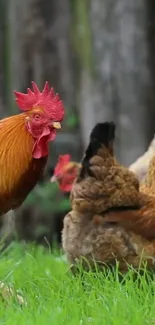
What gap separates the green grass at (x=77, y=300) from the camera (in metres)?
3.76

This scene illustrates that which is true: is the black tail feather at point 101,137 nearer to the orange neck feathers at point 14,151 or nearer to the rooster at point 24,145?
the rooster at point 24,145

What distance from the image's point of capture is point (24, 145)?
4559 millimetres

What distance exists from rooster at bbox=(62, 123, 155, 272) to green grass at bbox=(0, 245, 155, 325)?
8.9 inches

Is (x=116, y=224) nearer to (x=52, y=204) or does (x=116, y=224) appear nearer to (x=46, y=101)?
(x=46, y=101)

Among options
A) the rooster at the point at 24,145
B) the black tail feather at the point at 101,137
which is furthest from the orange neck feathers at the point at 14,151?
the black tail feather at the point at 101,137

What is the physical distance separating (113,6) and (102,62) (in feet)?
1.72

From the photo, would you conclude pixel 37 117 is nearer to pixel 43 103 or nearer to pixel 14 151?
pixel 43 103

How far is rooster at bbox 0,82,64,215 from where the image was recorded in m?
4.52

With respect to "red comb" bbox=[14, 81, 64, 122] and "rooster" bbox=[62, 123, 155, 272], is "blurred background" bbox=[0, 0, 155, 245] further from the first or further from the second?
"red comb" bbox=[14, 81, 64, 122]

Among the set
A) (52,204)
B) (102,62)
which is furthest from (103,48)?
(52,204)

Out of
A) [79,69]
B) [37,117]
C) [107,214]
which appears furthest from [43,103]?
[79,69]

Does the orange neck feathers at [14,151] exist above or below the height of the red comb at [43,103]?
below

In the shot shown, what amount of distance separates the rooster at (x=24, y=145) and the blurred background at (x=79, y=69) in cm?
204

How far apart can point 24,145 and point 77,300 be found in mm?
940
